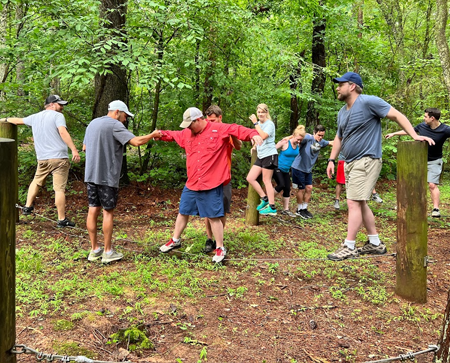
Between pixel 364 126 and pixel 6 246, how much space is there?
4006 millimetres

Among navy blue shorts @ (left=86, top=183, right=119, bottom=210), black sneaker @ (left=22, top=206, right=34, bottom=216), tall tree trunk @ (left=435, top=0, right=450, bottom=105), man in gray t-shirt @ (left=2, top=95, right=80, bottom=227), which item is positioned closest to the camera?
navy blue shorts @ (left=86, top=183, right=119, bottom=210)

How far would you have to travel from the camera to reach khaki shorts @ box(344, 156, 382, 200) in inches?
176

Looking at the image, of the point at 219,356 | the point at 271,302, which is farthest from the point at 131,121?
the point at 219,356

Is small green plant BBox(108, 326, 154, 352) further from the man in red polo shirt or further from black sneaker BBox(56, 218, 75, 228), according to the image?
black sneaker BBox(56, 218, 75, 228)

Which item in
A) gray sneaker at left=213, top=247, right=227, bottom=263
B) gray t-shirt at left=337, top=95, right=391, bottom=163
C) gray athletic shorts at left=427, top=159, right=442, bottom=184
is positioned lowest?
gray sneaker at left=213, top=247, right=227, bottom=263

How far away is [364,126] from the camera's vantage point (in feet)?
14.7

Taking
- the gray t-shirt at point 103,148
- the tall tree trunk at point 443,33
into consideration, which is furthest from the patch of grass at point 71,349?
the tall tree trunk at point 443,33

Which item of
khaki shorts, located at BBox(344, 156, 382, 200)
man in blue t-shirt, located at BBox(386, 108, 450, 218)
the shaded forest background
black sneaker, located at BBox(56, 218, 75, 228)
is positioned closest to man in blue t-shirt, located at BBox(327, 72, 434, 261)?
khaki shorts, located at BBox(344, 156, 382, 200)

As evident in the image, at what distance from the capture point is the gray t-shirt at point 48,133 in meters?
6.39

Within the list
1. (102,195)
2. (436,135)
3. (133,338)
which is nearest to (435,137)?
(436,135)

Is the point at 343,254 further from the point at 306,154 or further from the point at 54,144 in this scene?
the point at 54,144

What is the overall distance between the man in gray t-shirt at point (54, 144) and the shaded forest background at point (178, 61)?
2.32ft

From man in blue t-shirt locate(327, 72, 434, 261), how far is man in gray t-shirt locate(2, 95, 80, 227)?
4621 mm

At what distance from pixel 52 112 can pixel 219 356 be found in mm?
5305
